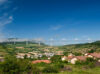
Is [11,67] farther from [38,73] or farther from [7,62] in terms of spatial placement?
[38,73]

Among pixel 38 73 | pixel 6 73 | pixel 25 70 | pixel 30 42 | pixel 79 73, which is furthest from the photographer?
pixel 30 42

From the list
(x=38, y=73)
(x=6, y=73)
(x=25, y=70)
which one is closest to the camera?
(x=6, y=73)

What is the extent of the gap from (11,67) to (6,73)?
0.75 m

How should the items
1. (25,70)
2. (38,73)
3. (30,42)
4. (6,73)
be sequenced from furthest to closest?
(30,42) → (38,73) → (25,70) → (6,73)

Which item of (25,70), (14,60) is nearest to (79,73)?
(25,70)

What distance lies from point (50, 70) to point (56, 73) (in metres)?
1.04

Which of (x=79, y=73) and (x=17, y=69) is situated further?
(x=79, y=73)

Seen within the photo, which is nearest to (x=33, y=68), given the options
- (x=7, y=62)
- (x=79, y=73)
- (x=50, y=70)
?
(x=7, y=62)

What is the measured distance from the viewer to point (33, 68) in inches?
589

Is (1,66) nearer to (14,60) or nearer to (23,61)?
(14,60)

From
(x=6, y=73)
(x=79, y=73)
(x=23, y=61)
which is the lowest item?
(x=79, y=73)

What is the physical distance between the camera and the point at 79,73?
17953 mm

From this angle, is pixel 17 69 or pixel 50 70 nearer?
pixel 17 69

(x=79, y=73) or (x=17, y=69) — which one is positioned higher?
(x=17, y=69)
